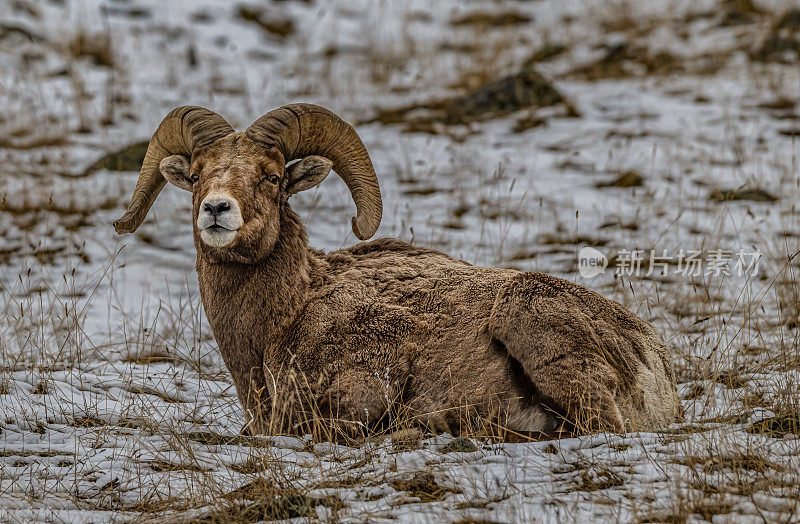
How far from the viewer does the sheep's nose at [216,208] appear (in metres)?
5.55

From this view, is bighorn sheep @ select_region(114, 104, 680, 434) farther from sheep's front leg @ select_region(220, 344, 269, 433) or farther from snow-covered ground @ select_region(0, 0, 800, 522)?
snow-covered ground @ select_region(0, 0, 800, 522)

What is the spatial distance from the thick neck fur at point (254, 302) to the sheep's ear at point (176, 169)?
74cm

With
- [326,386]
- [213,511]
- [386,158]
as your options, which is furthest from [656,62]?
[213,511]

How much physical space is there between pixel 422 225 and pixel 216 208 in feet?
18.2

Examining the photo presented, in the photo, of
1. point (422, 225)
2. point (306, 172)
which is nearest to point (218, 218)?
point (306, 172)

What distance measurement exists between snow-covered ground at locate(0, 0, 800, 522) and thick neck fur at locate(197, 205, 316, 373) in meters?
0.46

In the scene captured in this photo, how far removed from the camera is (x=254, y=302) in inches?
245

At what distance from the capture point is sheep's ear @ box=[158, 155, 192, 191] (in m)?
6.57

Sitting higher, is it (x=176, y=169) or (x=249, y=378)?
(x=176, y=169)

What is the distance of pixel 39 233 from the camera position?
10.4m

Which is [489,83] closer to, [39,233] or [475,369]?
[39,233]

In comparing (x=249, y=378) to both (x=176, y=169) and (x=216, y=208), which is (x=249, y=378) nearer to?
(x=216, y=208)

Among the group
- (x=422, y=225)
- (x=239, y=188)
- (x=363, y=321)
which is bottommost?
(x=363, y=321)

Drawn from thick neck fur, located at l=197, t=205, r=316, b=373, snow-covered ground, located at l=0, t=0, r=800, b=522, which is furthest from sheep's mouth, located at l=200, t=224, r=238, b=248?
snow-covered ground, located at l=0, t=0, r=800, b=522
